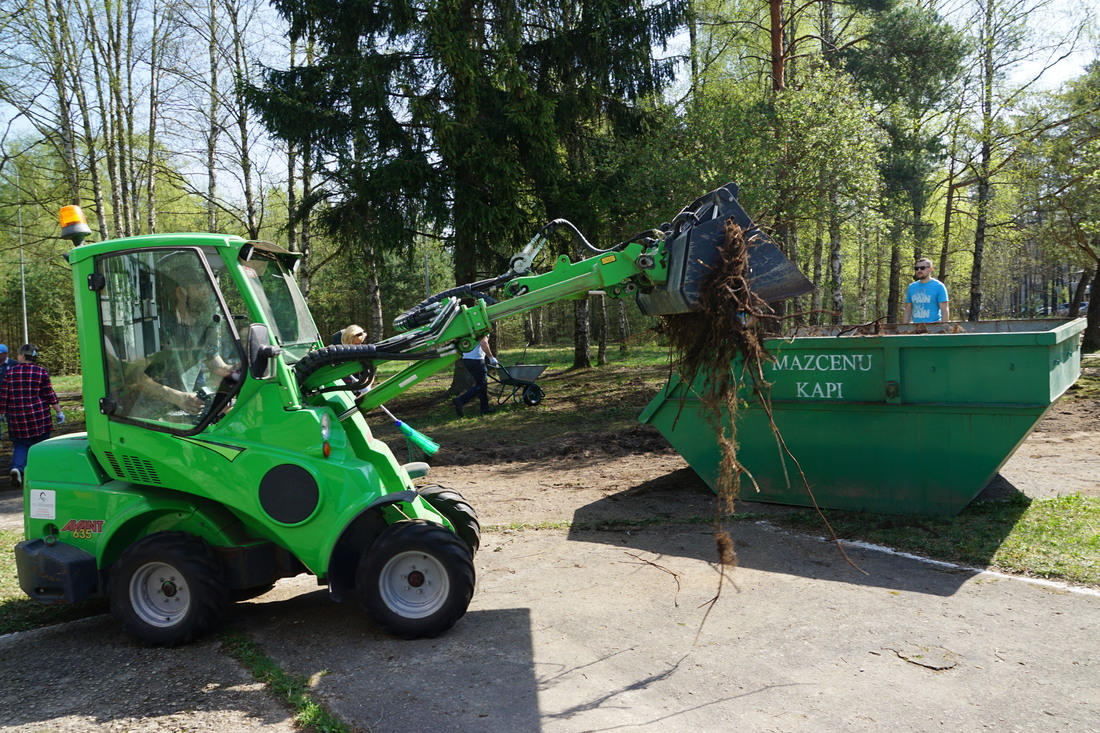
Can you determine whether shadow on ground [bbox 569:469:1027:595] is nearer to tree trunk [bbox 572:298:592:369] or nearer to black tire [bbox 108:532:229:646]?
black tire [bbox 108:532:229:646]

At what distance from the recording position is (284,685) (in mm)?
3967

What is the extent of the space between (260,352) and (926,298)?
7236 millimetres

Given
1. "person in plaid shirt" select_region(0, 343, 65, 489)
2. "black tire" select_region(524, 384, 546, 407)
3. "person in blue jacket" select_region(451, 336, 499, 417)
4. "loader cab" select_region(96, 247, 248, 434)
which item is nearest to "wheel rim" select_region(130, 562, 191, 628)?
"loader cab" select_region(96, 247, 248, 434)

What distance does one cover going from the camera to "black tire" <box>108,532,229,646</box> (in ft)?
14.6

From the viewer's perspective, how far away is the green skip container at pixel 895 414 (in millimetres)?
5848

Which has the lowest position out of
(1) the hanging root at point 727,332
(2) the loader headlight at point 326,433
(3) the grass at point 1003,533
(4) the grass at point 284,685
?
(4) the grass at point 284,685

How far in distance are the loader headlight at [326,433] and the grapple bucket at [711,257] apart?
7.20 feet

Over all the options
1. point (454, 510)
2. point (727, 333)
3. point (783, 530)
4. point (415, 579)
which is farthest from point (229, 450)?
point (783, 530)

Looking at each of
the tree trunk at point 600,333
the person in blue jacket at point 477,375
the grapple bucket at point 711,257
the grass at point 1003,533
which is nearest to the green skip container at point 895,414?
the grass at point 1003,533

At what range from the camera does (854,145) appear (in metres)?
14.7

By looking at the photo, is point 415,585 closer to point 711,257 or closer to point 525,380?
point 711,257

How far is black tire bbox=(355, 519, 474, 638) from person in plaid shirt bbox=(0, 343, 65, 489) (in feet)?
22.0

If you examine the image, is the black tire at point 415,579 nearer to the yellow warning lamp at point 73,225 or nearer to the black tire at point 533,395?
the yellow warning lamp at point 73,225

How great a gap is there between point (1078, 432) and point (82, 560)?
35.6ft
